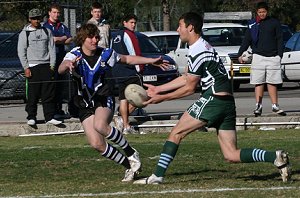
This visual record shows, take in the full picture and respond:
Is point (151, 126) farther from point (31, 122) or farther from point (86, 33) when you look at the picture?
point (86, 33)

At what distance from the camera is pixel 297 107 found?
19688 mm

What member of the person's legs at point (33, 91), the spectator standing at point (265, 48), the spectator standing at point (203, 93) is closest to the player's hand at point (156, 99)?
the spectator standing at point (203, 93)

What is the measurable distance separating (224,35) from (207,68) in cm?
1845

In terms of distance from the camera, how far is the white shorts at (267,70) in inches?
669

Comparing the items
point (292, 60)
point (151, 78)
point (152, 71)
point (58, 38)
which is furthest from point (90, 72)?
point (292, 60)

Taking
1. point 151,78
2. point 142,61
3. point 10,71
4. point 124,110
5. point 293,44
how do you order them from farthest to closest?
1. point 293,44
2. point 10,71
3. point 151,78
4. point 124,110
5. point 142,61

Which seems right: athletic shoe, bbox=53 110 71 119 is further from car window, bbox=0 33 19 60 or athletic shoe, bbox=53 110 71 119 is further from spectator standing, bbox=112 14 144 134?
car window, bbox=0 33 19 60

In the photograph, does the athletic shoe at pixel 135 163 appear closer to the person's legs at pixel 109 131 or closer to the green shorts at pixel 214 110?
the person's legs at pixel 109 131

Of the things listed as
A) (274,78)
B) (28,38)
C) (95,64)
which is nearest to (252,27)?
(274,78)

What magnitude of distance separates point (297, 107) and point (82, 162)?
8284 mm

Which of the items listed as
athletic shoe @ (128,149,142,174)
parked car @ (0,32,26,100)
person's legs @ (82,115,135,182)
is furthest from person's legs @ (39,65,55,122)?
athletic shoe @ (128,149,142,174)

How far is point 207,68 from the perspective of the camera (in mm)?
9695

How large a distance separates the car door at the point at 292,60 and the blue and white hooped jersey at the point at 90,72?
1382 centimetres

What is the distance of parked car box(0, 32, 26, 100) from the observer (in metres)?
20.9
